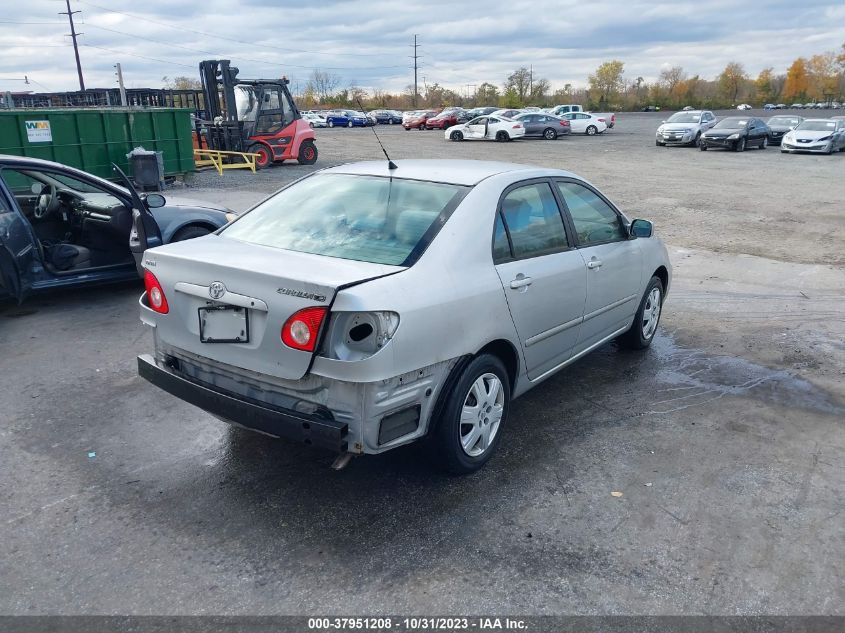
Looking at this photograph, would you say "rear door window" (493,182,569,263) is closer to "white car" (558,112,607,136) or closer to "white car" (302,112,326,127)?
"white car" (558,112,607,136)

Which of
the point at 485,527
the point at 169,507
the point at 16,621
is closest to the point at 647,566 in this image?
the point at 485,527

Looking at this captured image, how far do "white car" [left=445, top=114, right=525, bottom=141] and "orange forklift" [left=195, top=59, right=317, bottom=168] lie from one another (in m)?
15.0

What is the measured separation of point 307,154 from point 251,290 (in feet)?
68.3

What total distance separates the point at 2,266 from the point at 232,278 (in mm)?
3851

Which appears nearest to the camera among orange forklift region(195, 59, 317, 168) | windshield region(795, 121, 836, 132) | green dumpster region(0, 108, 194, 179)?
green dumpster region(0, 108, 194, 179)

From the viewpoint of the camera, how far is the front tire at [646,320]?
18.8 feet

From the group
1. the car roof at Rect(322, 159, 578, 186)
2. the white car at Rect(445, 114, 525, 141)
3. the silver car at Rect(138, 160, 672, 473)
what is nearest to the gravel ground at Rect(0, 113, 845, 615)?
the silver car at Rect(138, 160, 672, 473)

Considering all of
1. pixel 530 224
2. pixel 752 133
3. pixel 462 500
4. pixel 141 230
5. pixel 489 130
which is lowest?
pixel 462 500

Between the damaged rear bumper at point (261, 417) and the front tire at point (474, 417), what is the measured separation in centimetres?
61

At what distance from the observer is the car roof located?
4.20 metres

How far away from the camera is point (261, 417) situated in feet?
10.9

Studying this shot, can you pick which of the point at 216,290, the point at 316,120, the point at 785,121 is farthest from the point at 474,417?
the point at 316,120

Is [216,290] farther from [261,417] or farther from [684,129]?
[684,129]

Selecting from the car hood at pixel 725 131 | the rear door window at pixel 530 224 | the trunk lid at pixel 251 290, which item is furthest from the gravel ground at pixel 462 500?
the car hood at pixel 725 131
